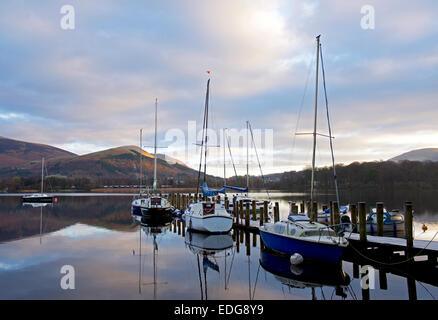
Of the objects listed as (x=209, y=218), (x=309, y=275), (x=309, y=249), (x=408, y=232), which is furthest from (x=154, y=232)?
(x=408, y=232)

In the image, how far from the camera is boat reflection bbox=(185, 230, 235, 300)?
48.5ft

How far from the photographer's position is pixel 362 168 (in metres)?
148

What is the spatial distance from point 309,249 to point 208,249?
7598 millimetres

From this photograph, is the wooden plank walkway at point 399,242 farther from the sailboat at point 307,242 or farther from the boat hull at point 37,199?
the boat hull at point 37,199

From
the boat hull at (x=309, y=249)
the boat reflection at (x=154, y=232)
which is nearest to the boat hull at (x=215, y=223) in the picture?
the boat reflection at (x=154, y=232)

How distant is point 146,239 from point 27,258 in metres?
8.80

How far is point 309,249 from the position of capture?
15523 millimetres

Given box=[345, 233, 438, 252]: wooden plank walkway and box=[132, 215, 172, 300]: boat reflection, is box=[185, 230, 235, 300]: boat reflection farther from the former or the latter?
box=[345, 233, 438, 252]: wooden plank walkway

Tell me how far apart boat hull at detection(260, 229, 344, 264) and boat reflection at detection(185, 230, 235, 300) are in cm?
303

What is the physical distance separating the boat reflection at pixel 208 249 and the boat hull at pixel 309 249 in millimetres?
3026

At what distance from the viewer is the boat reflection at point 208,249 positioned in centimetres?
1479

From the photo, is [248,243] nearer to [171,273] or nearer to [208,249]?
[208,249]
